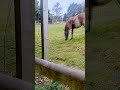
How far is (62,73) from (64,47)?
26 centimetres

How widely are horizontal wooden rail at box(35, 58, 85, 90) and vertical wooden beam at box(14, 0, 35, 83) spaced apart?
0.13 m

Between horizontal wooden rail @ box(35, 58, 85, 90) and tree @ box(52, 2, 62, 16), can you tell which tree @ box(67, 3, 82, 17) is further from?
horizontal wooden rail @ box(35, 58, 85, 90)

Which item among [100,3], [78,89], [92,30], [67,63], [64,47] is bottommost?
[78,89]

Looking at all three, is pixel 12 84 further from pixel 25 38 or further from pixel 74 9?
pixel 74 9

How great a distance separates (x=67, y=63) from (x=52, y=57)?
327 mm

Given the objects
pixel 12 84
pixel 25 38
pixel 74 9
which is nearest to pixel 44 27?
pixel 25 38

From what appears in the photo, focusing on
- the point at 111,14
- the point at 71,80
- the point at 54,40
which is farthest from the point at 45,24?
the point at 111,14

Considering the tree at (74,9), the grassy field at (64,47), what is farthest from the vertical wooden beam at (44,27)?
the tree at (74,9)

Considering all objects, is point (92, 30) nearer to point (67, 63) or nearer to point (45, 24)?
point (67, 63)

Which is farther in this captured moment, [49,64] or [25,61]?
[25,61]

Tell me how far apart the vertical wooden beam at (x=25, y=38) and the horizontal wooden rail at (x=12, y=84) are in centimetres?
19

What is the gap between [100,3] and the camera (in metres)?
1.82

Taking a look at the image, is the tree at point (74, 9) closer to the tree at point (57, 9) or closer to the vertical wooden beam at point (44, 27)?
the tree at point (57, 9)

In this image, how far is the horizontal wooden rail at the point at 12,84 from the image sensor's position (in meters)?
2.68
